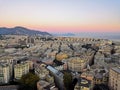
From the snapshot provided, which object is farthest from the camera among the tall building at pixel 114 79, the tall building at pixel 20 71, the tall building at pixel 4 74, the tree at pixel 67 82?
→ the tall building at pixel 20 71

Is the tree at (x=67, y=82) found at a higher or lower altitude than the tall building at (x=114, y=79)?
lower

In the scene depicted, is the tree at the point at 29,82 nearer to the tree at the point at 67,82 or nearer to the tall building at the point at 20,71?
the tall building at the point at 20,71

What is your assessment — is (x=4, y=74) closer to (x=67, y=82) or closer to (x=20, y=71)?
(x=20, y=71)

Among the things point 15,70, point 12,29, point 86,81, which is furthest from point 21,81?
point 12,29

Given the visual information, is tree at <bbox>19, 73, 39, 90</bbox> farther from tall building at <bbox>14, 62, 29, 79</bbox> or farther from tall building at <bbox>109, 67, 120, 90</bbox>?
tall building at <bbox>109, 67, 120, 90</bbox>

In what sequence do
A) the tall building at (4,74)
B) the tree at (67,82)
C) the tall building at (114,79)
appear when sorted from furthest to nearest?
the tall building at (4,74), the tree at (67,82), the tall building at (114,79)

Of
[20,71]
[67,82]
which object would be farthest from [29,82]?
[67,82]

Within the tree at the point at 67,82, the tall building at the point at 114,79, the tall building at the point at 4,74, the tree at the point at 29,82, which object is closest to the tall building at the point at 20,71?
the tall building at the point at 4,74

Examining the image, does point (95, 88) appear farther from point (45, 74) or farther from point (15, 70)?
point (15, 70)

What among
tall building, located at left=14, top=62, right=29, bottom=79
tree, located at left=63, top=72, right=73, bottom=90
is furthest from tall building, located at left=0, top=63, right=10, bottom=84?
tree, located at left=63, top=72, right=73, bottom=90
